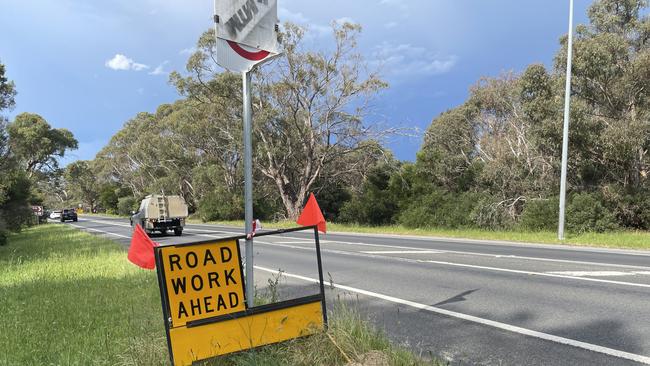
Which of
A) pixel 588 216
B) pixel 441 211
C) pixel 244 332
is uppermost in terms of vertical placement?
pixel 244 332

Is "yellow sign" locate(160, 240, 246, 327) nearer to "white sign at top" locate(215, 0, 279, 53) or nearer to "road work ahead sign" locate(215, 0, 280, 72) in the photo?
"road work ahead sign" locate(215, 0, 280, 72)

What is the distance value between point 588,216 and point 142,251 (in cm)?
2046

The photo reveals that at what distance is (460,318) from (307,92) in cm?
2706

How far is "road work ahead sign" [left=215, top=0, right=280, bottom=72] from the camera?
3.59 metres

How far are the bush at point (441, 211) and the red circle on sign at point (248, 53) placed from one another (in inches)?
857

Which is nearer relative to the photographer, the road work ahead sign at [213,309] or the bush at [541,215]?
the road work ahead sign at [213,309]

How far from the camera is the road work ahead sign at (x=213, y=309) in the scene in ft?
11.2

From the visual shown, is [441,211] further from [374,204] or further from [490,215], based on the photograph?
[374,204]

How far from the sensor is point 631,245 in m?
14.5

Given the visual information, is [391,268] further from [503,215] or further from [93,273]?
[503,215]

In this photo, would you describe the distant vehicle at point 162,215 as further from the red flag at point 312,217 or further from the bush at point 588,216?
the red flag at point 312,217

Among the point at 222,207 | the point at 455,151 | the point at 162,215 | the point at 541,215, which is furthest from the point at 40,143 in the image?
the point at 541,215

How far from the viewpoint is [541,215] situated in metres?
20.9

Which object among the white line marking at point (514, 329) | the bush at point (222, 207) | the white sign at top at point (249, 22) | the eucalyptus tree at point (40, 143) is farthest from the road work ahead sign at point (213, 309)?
the eucalyptus tree at point (40, 143)
